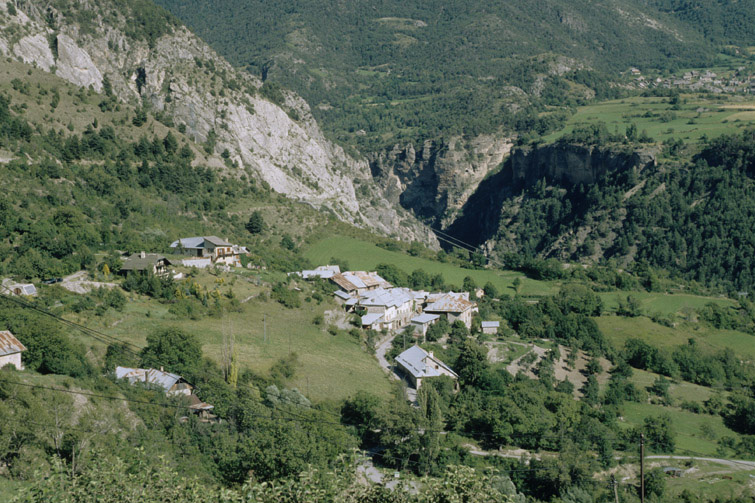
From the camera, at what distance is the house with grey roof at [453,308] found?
54344mm

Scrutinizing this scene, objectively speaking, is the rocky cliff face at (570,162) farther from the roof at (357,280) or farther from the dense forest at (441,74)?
the roof at (357,280)

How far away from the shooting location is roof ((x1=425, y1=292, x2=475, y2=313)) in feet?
179

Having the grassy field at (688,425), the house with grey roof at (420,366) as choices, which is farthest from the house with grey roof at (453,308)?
the grassy field at (688,425)

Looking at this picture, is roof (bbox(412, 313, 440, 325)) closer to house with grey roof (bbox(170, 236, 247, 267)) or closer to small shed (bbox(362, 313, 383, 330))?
small shed (bbox(362, 313, 383, 330))

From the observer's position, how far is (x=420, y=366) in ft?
143

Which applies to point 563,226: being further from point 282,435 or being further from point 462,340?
point 282,435

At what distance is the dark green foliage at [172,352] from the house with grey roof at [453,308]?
2284cm

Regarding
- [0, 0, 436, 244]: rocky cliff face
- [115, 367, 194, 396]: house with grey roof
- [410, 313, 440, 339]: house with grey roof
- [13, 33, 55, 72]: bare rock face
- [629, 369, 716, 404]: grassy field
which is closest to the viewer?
[115, 367, 194, 396]: house with grey roof

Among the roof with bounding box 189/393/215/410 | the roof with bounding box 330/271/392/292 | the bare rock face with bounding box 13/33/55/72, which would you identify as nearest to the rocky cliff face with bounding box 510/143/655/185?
the roof with bounding box 330/271/392/292

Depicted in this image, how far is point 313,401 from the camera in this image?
3603cm

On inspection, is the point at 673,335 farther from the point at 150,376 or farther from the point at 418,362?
the point at 150,376

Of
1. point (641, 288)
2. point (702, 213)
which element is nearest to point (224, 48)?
point (702, 213)

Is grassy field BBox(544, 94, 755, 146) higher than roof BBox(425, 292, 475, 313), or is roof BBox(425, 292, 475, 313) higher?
grassy field BBox(544, 94, 755, 146)

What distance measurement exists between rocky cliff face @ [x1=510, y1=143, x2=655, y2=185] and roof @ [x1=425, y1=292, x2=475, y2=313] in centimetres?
6166
